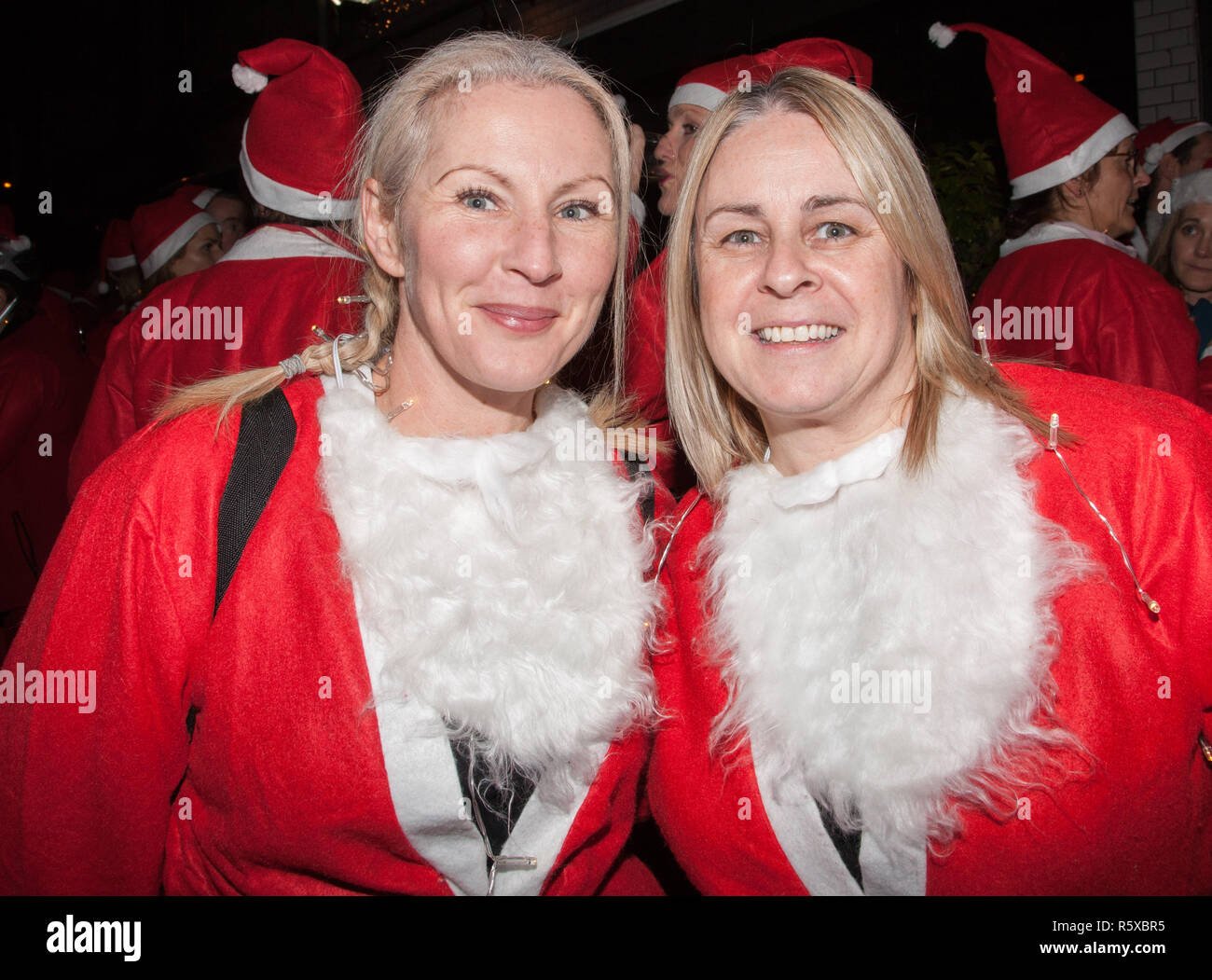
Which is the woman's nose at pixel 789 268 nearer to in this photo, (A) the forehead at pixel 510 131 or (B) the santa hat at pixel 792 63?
(A) the forehead at pixel 510 131

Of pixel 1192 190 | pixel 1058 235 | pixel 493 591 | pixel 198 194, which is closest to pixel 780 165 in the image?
pixel 493 591

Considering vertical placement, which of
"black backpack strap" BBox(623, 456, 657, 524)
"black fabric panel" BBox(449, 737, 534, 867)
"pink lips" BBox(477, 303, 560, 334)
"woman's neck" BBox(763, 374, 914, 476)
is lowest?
"black fabric panel" BBox(449, 737, 534, 867)

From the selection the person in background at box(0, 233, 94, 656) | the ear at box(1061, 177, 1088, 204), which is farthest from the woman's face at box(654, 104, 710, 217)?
the person in background at box(0, 233, 94, 656)

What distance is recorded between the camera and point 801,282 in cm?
172

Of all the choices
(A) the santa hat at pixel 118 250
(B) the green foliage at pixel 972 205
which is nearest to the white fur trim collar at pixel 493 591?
(B) the green foliage at pixel 972 205

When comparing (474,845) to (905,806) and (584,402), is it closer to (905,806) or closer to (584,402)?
(905,806)

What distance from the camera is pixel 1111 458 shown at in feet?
5.55

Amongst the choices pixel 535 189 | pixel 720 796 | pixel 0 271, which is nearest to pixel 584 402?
pixel 535 189

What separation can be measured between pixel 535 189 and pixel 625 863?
1.50 m

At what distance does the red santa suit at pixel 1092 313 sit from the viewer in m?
3.53

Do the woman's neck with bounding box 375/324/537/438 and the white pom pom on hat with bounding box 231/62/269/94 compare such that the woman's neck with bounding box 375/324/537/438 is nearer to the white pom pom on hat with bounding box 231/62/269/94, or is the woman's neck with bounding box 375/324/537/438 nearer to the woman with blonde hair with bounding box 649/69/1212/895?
the woman with blonde hair with bounding box 649/69/1212/895

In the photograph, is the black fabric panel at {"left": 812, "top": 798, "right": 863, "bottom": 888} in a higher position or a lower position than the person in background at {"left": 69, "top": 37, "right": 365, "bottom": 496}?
lower

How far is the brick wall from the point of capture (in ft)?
18.4

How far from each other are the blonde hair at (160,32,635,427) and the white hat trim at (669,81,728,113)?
2064mm
